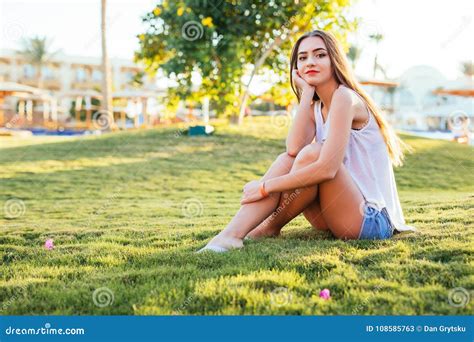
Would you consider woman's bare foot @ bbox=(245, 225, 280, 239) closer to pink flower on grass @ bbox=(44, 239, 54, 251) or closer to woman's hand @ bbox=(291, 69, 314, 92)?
woman's hand @ bbox=(291, 69, 314, 92)

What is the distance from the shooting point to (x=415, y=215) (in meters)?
5.09

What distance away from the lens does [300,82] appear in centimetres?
392

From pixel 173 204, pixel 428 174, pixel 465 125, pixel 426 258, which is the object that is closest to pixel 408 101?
pixel 465 125

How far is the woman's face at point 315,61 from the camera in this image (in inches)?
146

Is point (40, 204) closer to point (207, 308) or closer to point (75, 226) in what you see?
point (75, 226)

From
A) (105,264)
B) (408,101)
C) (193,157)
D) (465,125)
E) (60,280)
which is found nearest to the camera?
(60,280)

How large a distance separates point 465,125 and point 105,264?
681 inches

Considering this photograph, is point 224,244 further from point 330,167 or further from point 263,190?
point 330,167

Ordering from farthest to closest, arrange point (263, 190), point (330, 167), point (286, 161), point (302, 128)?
point (302, 128)
point (286, 161)
point (263, 190)
point (330, 167)

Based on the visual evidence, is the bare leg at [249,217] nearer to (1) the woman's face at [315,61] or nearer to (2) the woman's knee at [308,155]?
(2) the woman's knee at [308,155]

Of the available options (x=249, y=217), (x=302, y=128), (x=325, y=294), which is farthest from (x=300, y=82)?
(x=325, y=294)

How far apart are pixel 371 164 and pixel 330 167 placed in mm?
400

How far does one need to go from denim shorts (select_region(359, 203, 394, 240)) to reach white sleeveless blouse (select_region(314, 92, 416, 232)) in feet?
0.14

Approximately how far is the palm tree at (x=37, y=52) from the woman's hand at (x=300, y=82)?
4506 centimetres
